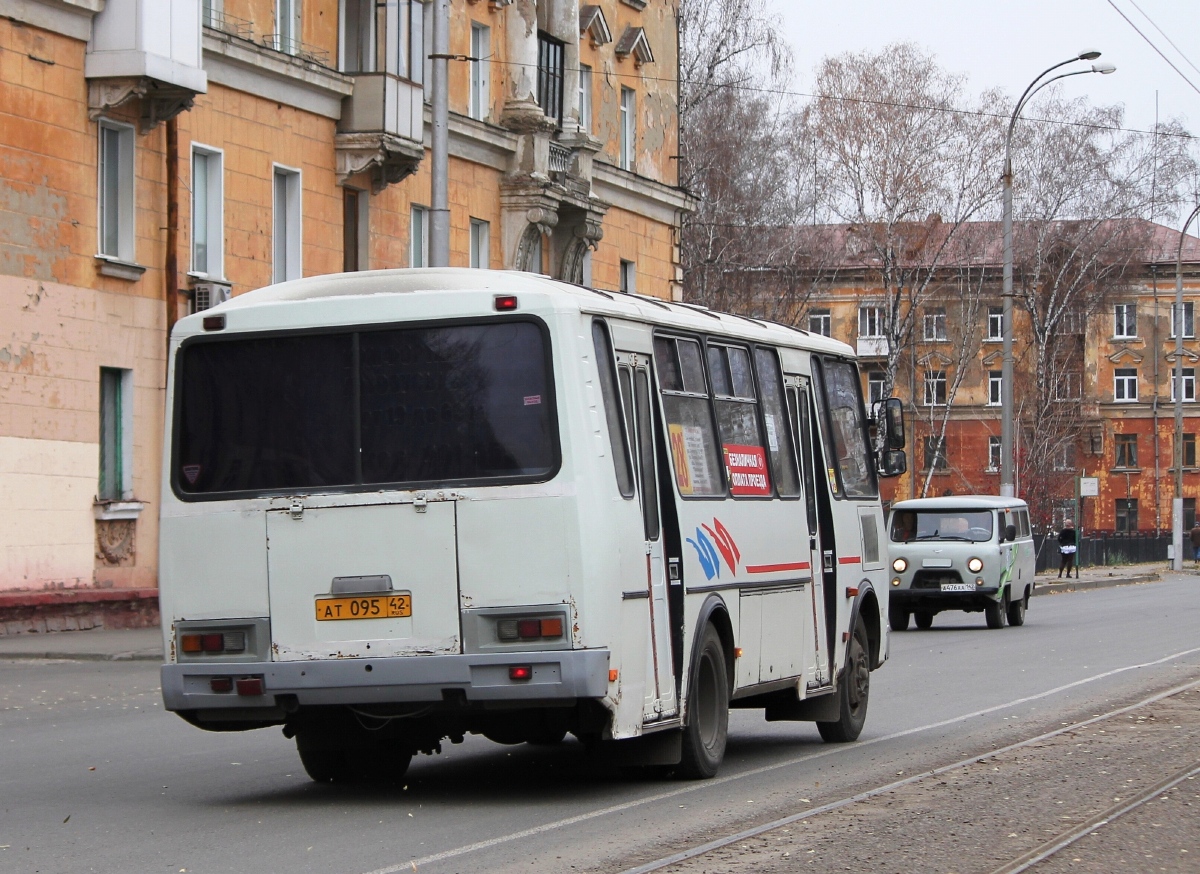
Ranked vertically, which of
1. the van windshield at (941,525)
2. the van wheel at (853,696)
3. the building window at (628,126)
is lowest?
the van wheel at (853,696)

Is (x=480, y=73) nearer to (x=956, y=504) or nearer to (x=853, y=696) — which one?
(x=956, y=504)

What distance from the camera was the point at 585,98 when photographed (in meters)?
40.3

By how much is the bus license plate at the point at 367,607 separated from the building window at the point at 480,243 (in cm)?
2621

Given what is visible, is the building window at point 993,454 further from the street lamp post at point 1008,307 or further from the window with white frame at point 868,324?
the street lamp post at point 1008,307

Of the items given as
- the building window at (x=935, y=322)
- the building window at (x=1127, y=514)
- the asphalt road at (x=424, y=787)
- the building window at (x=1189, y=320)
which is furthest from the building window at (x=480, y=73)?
the building window at (x=1189, y=320)

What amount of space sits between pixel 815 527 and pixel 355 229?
2019 centimetres

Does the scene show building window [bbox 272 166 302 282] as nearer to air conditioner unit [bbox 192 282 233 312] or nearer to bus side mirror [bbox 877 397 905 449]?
air conditioner unit [bbox 192 282 233 312]

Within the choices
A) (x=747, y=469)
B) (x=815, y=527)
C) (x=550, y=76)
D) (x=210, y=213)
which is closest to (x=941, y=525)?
(x=210, y=213)

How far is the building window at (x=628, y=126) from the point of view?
139 ft

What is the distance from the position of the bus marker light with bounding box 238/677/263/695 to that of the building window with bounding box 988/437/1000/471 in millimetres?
79995

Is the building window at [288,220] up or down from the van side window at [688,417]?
up

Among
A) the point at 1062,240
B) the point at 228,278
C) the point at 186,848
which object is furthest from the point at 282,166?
the point at 1062,240

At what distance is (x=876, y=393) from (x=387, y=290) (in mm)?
81351

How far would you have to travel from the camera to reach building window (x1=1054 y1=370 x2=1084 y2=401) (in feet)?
233
